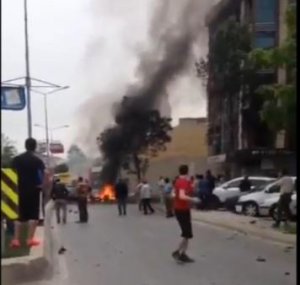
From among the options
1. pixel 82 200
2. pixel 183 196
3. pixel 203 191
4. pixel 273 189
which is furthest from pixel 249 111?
pixel 183 196

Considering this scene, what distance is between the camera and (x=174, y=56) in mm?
49250

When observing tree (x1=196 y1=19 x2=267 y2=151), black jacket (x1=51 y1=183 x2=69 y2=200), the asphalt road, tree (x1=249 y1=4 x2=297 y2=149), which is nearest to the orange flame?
tree (x1=196 y1=19 x2=267 y2=151)

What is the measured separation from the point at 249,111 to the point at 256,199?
24.2 m

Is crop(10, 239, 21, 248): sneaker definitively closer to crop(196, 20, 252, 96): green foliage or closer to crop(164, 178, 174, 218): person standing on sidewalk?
crop(164, 178, 174, 218): person standing on sidewalk

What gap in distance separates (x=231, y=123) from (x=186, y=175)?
48.3 metres

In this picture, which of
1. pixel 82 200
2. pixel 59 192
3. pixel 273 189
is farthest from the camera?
pixel 273 189

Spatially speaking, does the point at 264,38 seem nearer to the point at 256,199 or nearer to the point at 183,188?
the point at 256,199

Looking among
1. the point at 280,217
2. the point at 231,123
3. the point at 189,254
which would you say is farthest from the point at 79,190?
the point at 231,123

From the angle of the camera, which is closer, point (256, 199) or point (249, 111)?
point (256, 199)

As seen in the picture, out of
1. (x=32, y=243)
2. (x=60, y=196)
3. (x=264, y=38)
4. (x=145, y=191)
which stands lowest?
(x=145, y=191)

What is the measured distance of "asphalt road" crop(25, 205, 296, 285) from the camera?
1294 centimetres

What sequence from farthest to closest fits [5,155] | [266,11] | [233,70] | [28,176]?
1. [266,11]
2. [233,70]
3. [28,176]
4. [5,155]

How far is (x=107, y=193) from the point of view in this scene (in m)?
53.7

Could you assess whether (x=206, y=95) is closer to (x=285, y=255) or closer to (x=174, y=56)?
(x=174, y=56)
